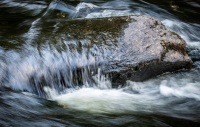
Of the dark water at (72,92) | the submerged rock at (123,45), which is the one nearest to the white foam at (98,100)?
the dark water at (72,92)

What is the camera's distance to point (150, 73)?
562 centimetres

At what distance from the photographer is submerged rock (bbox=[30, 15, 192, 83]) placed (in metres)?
5.38

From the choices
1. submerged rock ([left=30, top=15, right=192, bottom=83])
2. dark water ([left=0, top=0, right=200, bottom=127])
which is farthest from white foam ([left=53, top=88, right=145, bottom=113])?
submerged rock ([left=30, top=15, right=192, bottom=83])

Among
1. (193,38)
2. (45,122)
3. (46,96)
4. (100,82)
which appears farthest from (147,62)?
(193,38)

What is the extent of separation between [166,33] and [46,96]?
7.77 ft

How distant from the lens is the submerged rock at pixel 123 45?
17.6ft

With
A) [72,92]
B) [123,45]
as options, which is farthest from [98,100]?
[123,45]

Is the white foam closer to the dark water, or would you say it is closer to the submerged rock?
the dark water

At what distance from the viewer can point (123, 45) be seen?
5.59 metres

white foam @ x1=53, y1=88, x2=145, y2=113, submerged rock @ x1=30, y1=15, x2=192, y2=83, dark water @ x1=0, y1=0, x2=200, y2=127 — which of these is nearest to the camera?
dark water @ x1=0, y1=0, x2=200, y2=127

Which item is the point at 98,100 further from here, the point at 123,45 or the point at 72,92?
the point at 123,45

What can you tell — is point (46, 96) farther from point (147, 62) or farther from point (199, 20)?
point (199, 20)

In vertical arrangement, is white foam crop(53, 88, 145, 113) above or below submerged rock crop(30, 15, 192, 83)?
below

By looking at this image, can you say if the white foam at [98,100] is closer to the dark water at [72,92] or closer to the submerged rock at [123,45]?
the dark water at [72,92]
